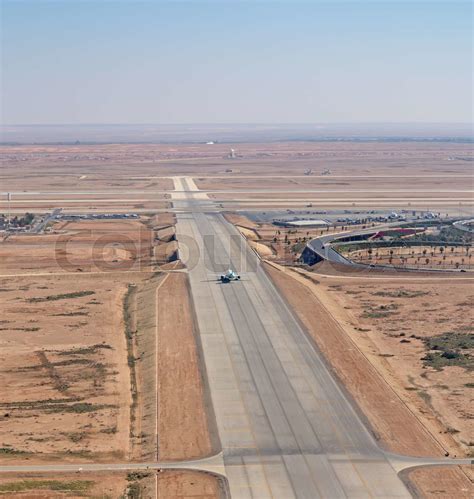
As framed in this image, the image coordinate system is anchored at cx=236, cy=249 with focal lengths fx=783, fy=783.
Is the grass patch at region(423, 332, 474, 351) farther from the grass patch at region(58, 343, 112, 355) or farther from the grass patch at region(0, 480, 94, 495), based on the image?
the grass patch at region(0, 480, 94, 495)

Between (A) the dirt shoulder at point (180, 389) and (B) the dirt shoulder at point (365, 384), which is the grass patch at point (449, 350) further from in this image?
(A) the dirt shoulder at point (180, 389)

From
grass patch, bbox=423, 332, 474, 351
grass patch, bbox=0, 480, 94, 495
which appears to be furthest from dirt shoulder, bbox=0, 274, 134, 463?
grass patch, bbox=423, 332, 474, 351

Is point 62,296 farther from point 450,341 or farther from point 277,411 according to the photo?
point 450,341

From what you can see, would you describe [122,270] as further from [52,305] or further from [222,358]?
[222,358]

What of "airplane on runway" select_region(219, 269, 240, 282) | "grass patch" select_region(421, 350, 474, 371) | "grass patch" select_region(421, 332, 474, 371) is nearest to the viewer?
"grass patch" select_region(421, 350, 474, 371)

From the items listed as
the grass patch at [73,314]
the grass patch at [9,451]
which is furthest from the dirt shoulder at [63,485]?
the grass patch at [73,314]

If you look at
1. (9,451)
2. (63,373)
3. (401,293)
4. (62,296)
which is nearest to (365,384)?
(63,373)
